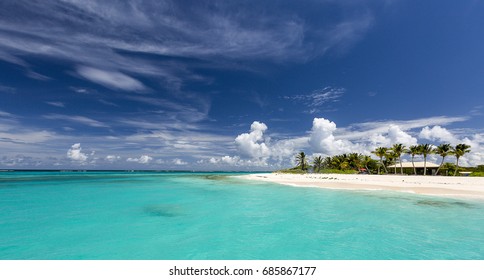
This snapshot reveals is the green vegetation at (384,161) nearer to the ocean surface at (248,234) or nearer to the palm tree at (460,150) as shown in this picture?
the palm tree at (460,150)

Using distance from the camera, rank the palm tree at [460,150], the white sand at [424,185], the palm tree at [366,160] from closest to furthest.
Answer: the white sand at [424,185]
the palm tree at [460,150]
the palm tree at [366,160]

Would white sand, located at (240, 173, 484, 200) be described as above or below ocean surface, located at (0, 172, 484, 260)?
above

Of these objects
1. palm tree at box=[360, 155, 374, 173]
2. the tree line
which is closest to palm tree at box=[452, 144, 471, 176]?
the tree line

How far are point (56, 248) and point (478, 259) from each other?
15.1 meters

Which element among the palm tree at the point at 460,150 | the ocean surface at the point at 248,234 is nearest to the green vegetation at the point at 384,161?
the palm tree at the point at 460,150

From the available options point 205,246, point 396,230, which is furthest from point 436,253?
point 205,246

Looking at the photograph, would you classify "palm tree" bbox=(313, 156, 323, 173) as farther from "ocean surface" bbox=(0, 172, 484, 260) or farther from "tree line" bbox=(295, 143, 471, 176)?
"ocean surface" bbox=(0, 172, 484, 260)

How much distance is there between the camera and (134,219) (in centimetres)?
1368

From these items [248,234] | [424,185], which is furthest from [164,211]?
[424,185]

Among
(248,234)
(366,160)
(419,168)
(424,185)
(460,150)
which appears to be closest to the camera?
(248,234)

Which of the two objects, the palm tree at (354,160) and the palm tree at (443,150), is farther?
the palm tree at (354,160)

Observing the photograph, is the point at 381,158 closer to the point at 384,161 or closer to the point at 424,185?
the point at 384,161

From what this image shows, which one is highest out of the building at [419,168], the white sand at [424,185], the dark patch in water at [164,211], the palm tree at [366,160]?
the palm tree at [366,160]

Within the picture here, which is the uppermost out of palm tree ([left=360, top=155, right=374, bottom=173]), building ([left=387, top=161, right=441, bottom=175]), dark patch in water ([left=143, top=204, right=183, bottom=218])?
palm tree ([left=360, top=155, right=374, bottom=173])
